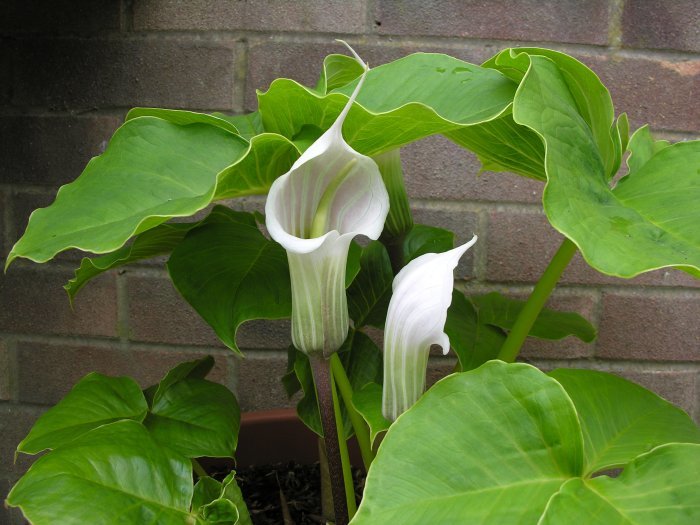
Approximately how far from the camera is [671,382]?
0.91 meters

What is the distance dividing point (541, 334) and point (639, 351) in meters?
0.33

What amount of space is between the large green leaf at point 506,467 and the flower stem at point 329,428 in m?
0.11

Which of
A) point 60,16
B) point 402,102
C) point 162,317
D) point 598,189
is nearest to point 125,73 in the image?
point 60,16

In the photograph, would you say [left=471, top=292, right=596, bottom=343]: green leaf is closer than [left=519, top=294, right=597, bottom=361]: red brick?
Yes

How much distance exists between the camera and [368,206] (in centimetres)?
43

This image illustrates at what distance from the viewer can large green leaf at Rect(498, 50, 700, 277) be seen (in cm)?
34

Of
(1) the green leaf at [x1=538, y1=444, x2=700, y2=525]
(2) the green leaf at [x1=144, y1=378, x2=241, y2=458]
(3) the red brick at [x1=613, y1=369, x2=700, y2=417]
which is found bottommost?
(3) the red brick at [x1=613, y1=369, x2=700, y2=417]

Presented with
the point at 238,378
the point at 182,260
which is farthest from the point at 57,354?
the point at 182,260

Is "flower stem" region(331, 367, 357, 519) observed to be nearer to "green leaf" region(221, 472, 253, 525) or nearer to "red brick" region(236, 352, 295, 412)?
"green leaf" region(221, 472, 253, 525)

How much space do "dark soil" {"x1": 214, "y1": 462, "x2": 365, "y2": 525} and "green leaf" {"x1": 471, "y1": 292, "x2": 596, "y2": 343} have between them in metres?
0.23

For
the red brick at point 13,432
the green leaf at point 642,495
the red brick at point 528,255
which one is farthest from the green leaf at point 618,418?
the red brick at point 13,432

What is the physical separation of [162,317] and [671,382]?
0.73m

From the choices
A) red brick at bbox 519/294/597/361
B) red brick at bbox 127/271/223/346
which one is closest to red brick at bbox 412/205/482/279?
red brick at bbox 519/294/597/361

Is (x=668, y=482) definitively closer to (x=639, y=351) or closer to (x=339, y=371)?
(x=339, y=371)
